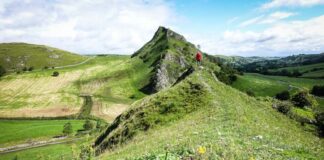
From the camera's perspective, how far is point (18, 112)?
16812 cm

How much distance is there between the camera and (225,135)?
71.9ft

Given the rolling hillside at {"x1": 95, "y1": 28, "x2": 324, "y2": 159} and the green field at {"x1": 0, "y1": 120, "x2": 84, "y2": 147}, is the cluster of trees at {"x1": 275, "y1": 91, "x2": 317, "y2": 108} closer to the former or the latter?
the rolling hillside at {"x1": 95, "y1": 28, "x2": 324, "y2": 159}

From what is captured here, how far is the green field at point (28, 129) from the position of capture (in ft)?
405

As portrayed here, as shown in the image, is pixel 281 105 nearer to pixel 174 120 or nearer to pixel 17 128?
pixel 174 120

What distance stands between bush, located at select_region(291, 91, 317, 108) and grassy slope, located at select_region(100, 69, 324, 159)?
1589 cm

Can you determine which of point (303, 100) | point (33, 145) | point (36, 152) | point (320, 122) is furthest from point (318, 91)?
point (36, 152)

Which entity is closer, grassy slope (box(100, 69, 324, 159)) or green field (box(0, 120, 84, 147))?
grassy slope (box(100, 69, 324, 159))

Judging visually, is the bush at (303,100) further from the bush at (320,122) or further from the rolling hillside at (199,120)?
the rolling hillside at (199,120)

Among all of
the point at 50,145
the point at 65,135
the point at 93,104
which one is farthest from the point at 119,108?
the point at 50,145

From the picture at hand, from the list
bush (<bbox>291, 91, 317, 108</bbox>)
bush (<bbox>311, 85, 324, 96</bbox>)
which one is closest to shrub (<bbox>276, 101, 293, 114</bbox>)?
bush (<bbox>291, 91, 317, 108</bbox>)

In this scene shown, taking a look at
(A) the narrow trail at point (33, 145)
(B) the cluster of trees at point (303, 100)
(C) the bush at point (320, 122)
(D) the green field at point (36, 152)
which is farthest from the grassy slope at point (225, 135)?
(A) the narrow trail at point (33, 145)

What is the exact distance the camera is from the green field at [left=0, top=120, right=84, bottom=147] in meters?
124

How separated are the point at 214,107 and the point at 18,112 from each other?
6262 inches

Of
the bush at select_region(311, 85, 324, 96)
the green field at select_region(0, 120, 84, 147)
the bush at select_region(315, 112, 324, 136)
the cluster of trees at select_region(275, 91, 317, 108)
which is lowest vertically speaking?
the green field at select_region(0, 120, 84, 147)
